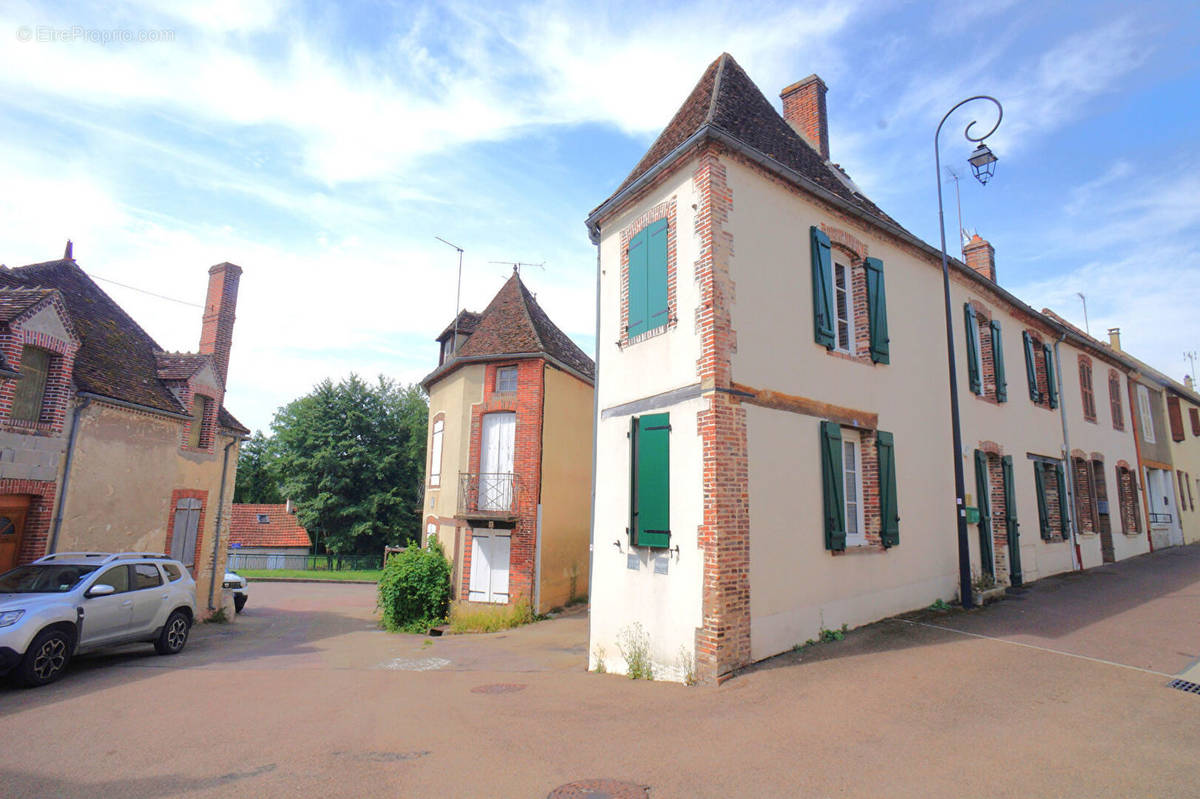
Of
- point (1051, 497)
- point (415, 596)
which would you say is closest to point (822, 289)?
point (1051, 497)

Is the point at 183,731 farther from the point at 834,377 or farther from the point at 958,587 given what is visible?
the point at 958,587

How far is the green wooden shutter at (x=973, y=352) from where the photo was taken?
12859 millimetres

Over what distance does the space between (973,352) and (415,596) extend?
46.3ft

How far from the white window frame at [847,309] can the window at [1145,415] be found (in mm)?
17834

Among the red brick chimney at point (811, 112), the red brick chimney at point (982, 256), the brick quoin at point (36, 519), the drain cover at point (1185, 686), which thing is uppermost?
the red brick chimney at point (811, 112)

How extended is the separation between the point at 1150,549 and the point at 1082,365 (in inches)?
269

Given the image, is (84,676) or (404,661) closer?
(84,676)

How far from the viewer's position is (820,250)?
383 inches

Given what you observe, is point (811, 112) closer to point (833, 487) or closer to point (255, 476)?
point (833, 487)

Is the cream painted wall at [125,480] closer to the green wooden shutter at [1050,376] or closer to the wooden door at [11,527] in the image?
the wooden door at [11,527]

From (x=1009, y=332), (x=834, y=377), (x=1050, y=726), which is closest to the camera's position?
(x=1050, y=726)

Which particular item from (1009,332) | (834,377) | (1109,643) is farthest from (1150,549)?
(834,377)

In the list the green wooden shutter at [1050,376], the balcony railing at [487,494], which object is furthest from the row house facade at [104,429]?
the green wooden shutter at [1050,376]

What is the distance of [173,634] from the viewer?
10695mm
